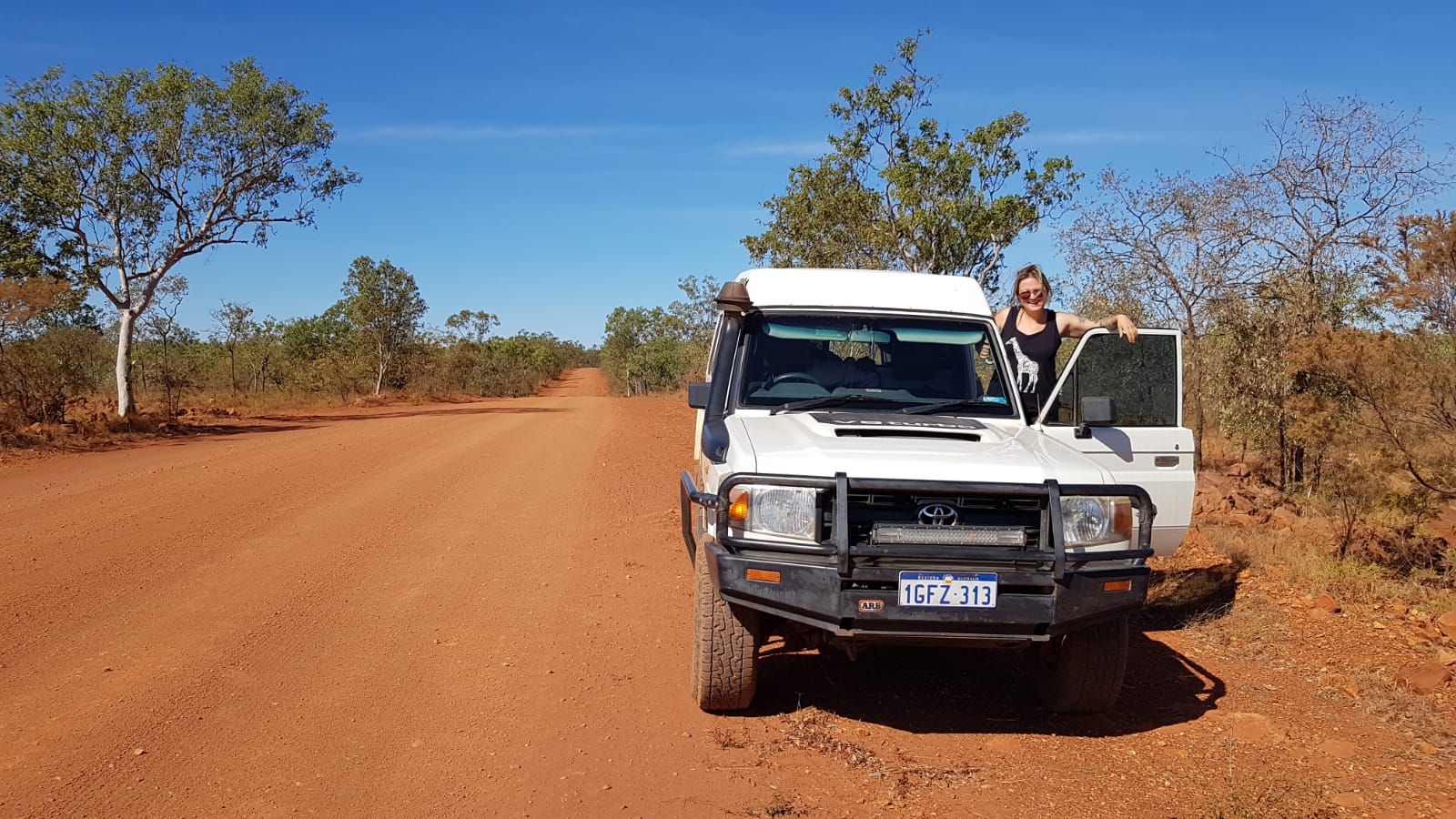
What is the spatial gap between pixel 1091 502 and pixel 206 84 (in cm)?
2067

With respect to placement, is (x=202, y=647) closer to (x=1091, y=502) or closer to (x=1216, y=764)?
(x=1091, y=502)

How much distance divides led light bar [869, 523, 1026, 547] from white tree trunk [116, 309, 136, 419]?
19.1m

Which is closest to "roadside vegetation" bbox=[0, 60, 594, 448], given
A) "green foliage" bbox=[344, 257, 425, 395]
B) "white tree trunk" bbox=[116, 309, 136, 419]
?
"white tree trunk" bbox=[116, 309, 136, 419]

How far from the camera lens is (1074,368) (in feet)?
17.8

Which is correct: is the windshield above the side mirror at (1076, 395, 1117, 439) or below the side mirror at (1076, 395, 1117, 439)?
above

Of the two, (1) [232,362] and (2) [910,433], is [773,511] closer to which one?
(2) [910,433]

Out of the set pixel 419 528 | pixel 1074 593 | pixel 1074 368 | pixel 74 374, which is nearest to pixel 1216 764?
pixel 1074 593

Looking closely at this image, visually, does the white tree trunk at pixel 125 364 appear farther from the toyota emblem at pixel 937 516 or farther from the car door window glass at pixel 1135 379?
the toyota emblem at pixel 937 516

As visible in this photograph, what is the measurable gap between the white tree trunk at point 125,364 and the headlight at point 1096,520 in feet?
64.1

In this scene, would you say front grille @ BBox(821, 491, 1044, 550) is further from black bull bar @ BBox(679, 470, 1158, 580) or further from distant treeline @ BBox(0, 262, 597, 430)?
distant treeline @ BBox(0, 262, 597, 430)

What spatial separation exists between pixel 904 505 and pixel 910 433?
489mm

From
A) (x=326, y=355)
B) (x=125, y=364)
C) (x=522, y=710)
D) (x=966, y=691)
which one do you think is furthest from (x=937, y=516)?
(x=326, y=355)

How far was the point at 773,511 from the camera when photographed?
162 inches

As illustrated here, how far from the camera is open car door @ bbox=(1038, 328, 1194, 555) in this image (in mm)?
5355
